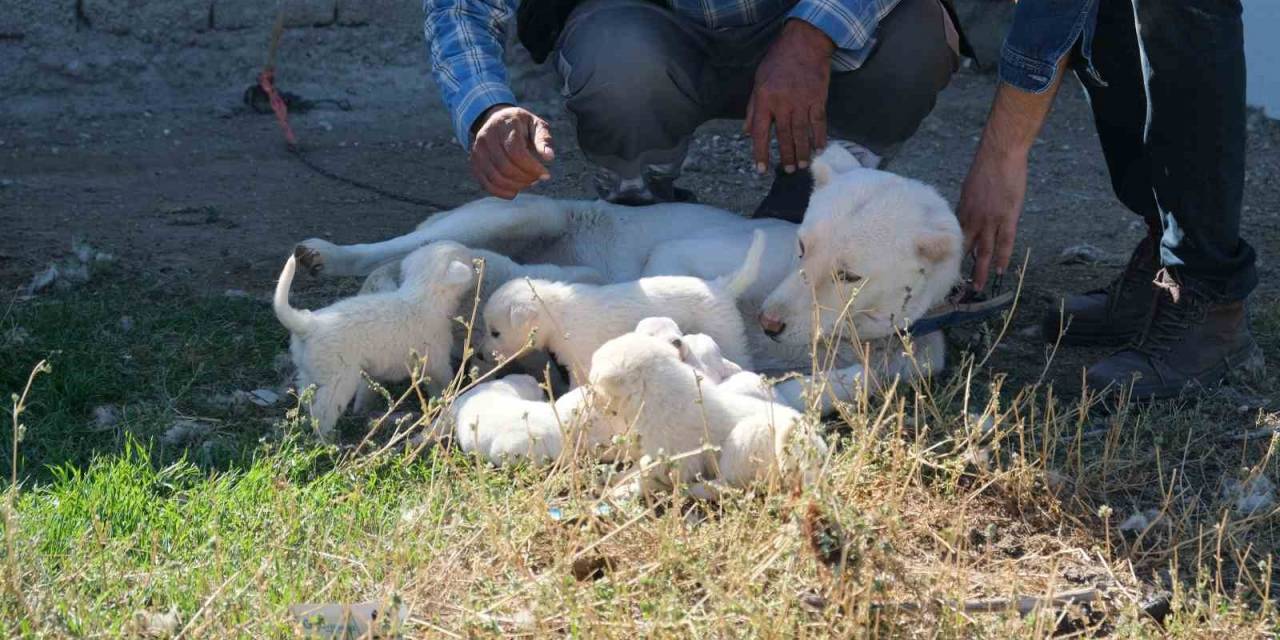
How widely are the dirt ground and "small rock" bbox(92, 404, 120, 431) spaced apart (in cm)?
98

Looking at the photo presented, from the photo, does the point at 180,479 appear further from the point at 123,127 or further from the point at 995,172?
the point at 123,127

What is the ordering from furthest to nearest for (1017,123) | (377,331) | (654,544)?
(1017,123) < (377,331) < (654,544)

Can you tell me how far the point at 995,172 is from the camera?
3.38m

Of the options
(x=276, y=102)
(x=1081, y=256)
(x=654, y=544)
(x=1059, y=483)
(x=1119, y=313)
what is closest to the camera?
(x=654, y=544)

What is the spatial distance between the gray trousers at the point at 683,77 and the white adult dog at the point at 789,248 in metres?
0.24

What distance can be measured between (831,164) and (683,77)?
645mm

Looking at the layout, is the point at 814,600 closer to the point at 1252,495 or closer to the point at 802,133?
the point at 1252,495

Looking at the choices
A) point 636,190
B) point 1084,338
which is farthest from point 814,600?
point 636,190

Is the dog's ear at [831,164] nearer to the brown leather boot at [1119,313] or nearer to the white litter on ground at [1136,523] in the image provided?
the brown leather boot at [1119,313]

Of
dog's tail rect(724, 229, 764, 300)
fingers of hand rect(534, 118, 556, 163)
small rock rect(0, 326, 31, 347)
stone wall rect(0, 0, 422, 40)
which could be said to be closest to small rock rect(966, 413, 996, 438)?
dog's tail rect(724, 229, 764, 300)

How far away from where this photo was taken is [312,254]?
365cm

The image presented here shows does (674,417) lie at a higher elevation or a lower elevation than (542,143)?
lower

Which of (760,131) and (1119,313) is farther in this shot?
(1119,313)

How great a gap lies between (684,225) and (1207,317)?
4.61 ft
